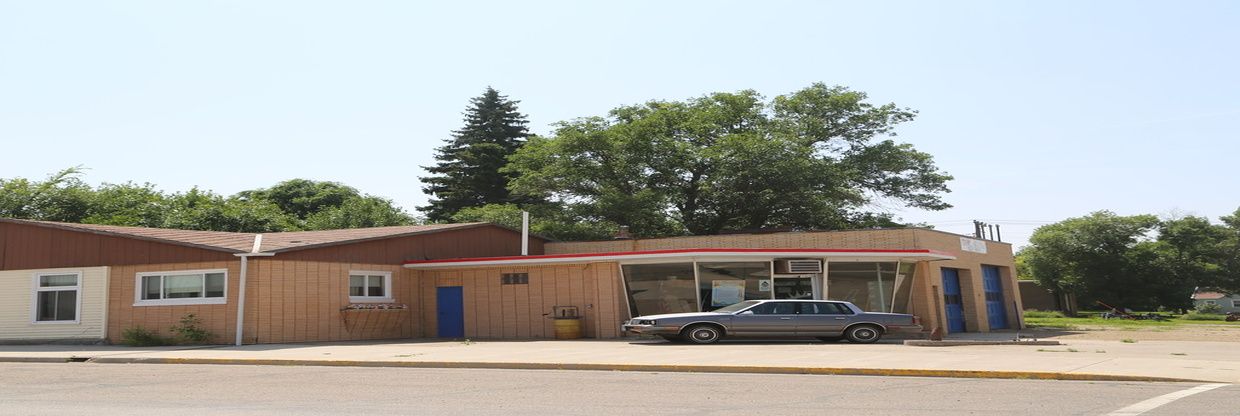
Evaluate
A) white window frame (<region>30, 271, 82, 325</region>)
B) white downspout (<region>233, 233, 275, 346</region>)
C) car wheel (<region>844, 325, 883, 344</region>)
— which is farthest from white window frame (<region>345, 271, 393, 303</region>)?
car wheel (<region>844, 325, 883, 344</region>)

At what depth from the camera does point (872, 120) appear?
46188mm

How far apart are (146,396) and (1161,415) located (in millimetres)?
10685

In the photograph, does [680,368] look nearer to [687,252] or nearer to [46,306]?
[687,252]

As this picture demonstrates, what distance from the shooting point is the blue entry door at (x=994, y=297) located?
31.3m

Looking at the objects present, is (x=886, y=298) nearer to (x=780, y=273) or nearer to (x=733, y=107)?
(x=780, y=273)

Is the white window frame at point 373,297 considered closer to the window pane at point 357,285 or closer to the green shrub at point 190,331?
the window pane at point 357,285

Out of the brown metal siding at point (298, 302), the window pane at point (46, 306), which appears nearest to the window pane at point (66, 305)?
the window pane at point (46, 306)

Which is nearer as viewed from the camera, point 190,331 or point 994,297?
point 190,331

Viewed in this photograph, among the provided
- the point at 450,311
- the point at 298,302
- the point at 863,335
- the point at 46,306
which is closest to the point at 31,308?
the point at 46,306

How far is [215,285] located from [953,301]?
21635 mm

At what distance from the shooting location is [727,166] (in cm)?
3944

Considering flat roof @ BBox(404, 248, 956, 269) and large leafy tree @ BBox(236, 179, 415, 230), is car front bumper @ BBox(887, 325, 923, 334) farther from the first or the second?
large leafy tree @ BBox(236, 179, 415, 230)

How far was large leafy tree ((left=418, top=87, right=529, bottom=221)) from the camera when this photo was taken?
61219mm

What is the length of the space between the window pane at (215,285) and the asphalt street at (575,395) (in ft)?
27.3
